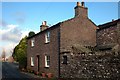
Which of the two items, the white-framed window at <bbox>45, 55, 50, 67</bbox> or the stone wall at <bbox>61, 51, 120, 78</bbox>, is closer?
the stone wall at <bbox>61, 51, 120, 78</bbox>

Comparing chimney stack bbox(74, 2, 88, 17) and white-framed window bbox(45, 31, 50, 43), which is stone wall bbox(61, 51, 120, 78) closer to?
white-framed window bbox(45, 31, 50, 43)

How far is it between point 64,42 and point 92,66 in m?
6.93

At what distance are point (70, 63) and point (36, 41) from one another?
37.3 feet

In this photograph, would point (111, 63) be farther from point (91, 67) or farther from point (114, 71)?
point (91, 67)

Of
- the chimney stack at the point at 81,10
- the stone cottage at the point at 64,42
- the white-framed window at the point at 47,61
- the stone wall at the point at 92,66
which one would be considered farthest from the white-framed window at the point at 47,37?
the stone wall at the point at 92,66

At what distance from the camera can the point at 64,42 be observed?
2278cm

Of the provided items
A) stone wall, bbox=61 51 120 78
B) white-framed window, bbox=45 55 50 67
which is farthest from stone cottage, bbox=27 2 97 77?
stone wall, bbox=61 51 120 78

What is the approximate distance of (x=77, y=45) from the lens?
2344 centimetres

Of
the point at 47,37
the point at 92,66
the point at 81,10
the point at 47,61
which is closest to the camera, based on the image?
the point at 92,66

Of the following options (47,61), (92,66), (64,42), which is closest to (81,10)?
(64,42)

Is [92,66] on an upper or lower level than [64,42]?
lower

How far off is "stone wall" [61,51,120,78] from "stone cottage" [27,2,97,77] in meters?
0.27

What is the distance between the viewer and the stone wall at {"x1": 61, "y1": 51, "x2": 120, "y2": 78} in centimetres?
1460

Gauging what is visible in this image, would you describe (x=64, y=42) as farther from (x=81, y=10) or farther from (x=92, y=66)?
(x=92, y=66)
